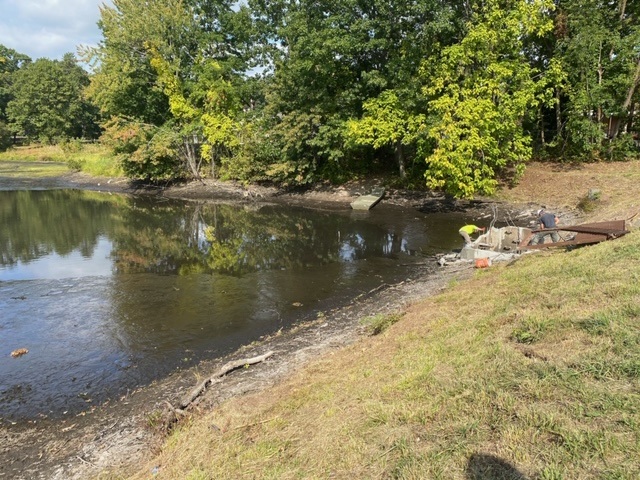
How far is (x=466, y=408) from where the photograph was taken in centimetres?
429

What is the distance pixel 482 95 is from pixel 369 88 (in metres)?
7.53

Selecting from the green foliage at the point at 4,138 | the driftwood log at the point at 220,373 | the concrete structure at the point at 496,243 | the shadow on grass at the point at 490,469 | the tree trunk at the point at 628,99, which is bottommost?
the driftwood log at the point at 220,373

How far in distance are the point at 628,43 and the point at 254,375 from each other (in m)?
25.7

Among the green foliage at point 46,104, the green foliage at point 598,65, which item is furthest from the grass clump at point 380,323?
the green foliage at point 46,104

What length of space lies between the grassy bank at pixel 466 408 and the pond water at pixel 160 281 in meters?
3.50

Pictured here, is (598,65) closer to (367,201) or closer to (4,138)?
(367,201)

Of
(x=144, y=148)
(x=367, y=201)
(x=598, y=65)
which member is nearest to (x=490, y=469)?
(x=367, y=201)

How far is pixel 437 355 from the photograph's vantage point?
579cm

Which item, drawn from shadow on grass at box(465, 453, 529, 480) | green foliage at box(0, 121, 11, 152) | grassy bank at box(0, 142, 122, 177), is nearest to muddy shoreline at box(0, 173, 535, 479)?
shadow on grass at box(465, 453, 529, 480)

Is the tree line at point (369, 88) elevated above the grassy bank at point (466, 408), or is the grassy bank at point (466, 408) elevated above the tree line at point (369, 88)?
the tree line at point (369, 88)

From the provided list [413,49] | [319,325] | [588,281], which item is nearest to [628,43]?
[413,49]

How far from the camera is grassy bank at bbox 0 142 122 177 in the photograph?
1671 inches

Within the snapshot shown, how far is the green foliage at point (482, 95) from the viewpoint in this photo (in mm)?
20042

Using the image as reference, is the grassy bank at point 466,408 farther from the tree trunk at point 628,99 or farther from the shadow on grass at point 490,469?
the tree trunk at point 628,99
